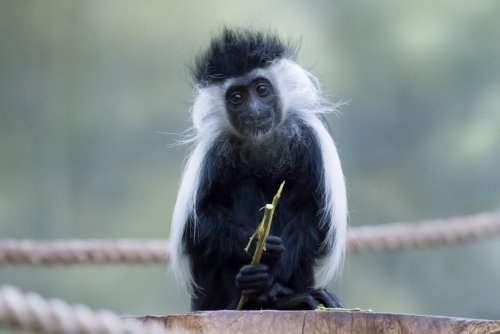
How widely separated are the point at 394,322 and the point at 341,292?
441 cm

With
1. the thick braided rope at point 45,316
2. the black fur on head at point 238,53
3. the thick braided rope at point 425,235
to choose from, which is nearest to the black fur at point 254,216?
the black fur on head at point 238,53

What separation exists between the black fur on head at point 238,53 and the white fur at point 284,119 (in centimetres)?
3

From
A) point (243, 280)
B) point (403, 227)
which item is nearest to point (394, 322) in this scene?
point (243, 280)

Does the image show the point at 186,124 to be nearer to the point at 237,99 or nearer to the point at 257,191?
the point at 237,99

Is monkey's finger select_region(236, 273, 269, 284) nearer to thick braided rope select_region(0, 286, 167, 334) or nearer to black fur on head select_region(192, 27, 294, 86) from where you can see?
black fur on head select_region(192, 27, 294, 86)

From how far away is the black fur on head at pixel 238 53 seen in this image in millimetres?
3082

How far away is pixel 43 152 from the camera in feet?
21.4

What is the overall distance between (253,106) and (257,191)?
13.6 inches

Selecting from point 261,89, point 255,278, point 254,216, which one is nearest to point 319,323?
point 255,278

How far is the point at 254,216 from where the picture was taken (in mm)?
2924

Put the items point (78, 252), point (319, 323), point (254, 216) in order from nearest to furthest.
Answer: point (319, 323) → point (254, 216) → point (78, 252)

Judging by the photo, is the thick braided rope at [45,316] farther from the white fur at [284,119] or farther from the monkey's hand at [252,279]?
Result: the white fur at [284,119]

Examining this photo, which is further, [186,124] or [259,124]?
[186,124]

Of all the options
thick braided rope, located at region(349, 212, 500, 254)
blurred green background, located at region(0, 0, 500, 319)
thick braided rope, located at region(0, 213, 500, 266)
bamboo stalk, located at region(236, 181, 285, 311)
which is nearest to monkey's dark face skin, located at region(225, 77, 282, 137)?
bamboo stalk, located at region(236, 181, 285, 311)
